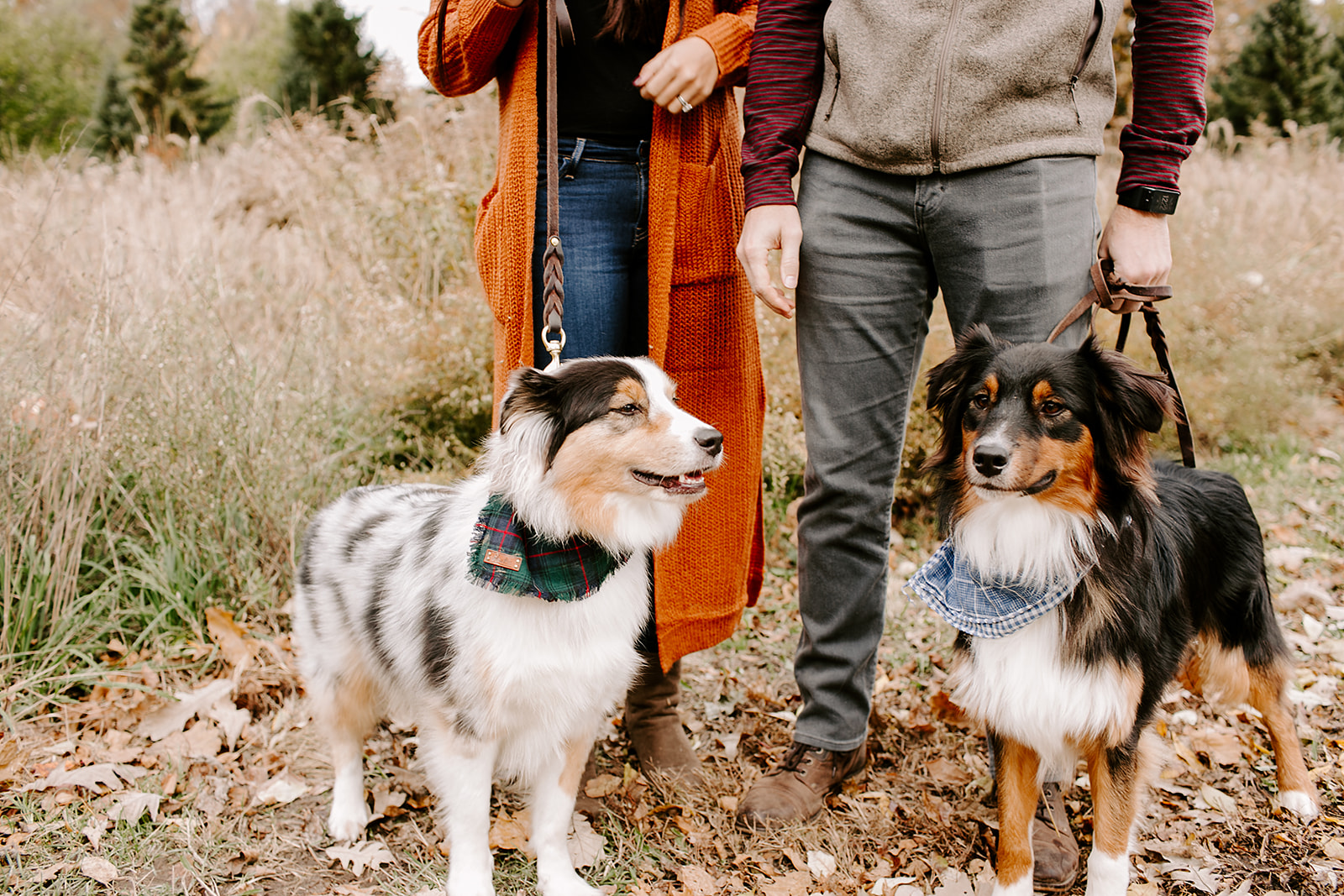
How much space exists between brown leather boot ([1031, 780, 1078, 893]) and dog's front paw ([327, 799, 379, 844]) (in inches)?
75.1

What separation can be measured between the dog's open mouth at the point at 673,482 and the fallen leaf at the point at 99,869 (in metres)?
1.80

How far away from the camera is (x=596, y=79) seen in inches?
94.6

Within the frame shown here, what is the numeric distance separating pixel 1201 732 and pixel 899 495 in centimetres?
224

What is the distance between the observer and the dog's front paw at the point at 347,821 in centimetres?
259

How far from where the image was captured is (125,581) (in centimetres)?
344

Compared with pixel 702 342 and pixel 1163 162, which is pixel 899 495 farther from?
pixel 1163 162

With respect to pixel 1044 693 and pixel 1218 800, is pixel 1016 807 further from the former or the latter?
pixel 1218 800

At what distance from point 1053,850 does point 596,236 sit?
82.6 inches

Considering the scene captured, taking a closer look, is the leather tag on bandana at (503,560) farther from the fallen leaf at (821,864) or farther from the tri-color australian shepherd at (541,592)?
the fallen leaf at (821,864)

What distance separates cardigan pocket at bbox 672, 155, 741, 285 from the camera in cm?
250

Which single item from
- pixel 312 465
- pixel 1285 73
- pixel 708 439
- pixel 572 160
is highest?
pixel 1285 73

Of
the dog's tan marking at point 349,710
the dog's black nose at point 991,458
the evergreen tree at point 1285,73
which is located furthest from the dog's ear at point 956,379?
the evergreen tree at point 1285,73

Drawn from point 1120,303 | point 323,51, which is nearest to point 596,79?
point 1120,303

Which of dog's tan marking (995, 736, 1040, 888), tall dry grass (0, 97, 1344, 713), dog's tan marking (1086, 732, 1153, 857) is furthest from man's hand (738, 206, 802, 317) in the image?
tall dry grass (0, 97, 1344, 713)
